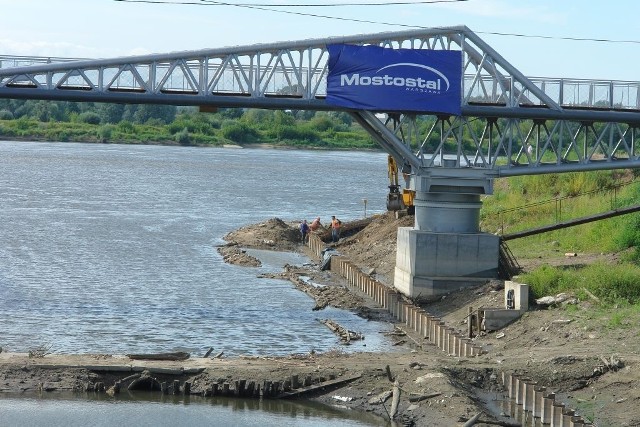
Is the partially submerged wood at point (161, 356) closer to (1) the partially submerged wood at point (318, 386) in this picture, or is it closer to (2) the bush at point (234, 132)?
(1) the partially submerged wood at point (318, 386)

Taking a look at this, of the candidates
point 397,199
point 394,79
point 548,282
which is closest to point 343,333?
point 548,282

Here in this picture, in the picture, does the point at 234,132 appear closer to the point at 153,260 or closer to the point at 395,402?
the point at 153,260

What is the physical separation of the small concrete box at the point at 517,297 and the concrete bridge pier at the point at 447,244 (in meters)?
6.07

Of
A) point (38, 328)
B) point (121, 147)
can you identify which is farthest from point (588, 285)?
point (121, 147)

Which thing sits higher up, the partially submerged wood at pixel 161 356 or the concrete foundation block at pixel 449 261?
the concrete foundation block at pixel 449 261

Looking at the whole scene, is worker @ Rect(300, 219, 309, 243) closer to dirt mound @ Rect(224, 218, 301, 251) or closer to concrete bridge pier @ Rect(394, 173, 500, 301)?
dirt mound @ Rect(224, 218, 301, 251)

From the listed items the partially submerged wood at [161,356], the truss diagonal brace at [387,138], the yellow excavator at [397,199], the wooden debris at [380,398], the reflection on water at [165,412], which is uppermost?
the truss diagonal brace at [387,138]

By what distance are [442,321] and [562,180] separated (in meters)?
27.1

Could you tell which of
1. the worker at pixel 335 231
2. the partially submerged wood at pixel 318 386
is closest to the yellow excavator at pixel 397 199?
the worker at pixel 335 231

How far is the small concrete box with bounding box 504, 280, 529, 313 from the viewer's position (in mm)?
38356

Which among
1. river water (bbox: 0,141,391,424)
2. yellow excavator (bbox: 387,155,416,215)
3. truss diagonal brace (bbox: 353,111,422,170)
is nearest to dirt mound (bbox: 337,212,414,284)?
yellow excavator (bbox: 387,155,416,215)

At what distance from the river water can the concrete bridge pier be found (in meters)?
3.28

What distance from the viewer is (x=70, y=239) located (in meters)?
67.6

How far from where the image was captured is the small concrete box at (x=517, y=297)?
38.4m
